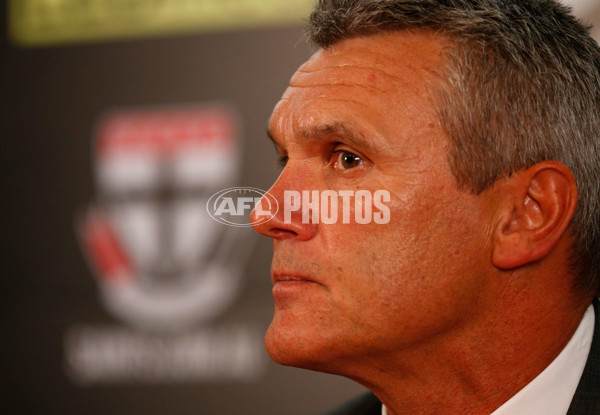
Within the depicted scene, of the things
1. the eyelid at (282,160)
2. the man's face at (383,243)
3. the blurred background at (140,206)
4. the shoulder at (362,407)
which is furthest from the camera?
the blurred background at (140,206)

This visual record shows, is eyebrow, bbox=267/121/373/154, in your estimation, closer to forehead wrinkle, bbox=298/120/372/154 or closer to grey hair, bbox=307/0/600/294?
forehead wrinkle, bbox=298/120/372/154

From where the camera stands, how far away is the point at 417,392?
4.10ft

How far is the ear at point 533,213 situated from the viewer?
3.85ft

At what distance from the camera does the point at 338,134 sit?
46.4 inches

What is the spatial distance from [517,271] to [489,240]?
3.4 inches

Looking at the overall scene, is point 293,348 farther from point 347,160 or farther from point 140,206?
point 140,206

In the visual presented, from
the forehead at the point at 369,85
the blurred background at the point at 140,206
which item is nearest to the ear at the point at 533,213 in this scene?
the forehead at the point at 369,85

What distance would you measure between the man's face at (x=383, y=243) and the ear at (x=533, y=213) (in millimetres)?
42

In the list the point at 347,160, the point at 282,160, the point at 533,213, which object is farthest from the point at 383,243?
the point at 282,160

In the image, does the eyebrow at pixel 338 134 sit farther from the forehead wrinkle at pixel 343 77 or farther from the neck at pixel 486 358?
the neck at pixel 486 358

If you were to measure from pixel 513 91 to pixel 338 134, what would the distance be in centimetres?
33

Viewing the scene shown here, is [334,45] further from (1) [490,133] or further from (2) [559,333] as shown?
(2) [559,333]

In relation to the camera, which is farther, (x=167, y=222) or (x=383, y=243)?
(x=167, y=222)

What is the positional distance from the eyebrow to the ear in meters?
0.27
